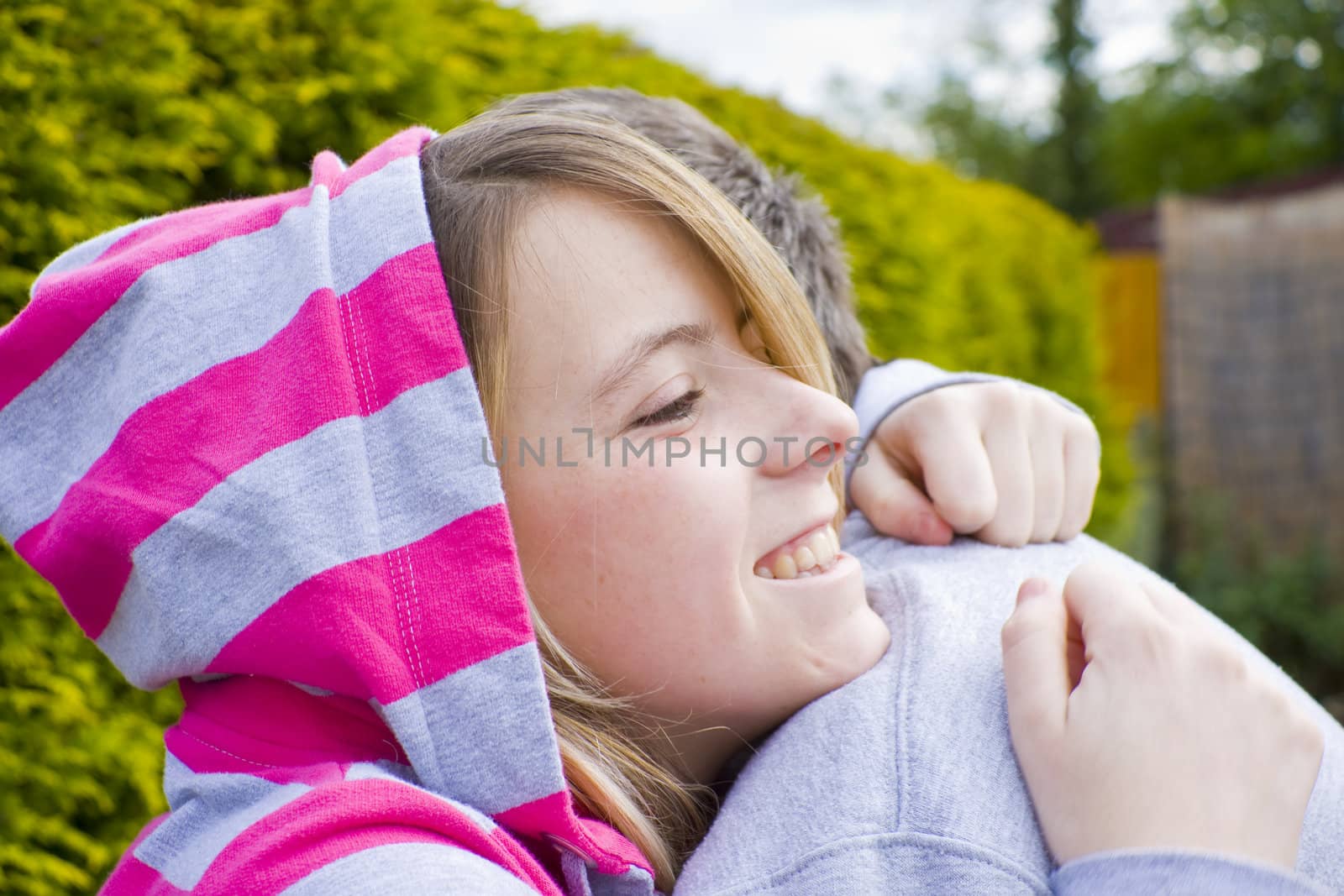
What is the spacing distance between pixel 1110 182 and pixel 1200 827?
111 feet

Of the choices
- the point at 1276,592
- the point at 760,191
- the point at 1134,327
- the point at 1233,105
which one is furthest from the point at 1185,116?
the point at 760,191

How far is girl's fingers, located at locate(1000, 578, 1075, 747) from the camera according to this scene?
1.19m

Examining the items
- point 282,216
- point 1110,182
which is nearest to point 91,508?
point 282,216

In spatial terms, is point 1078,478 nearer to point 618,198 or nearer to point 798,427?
point 798,427

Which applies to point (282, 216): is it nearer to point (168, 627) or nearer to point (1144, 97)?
point (168, 627)

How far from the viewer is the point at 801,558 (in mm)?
1479

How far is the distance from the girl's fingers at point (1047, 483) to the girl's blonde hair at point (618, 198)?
42 centimetres

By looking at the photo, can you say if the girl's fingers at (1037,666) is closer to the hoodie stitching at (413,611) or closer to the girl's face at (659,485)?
the girl's face at (659,485)

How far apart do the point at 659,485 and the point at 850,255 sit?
194 centimetres

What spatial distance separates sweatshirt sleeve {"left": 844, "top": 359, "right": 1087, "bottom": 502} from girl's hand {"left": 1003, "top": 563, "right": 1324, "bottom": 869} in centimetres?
58

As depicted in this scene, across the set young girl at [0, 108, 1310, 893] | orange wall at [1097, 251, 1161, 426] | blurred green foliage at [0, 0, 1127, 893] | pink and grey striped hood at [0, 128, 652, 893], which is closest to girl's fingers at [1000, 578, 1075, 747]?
young girl at [0, 108, 1310, 893]

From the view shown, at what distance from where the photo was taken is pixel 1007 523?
1.64m

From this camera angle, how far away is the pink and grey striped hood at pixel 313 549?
1.17 metres

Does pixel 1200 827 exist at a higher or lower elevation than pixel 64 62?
lower
